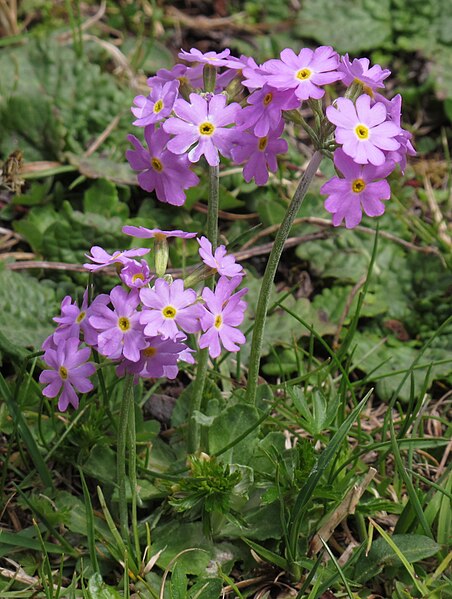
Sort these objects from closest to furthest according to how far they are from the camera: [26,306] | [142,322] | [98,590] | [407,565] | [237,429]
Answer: [142,322] → [98,590] → [407,565] → [237,429] → [26,306]

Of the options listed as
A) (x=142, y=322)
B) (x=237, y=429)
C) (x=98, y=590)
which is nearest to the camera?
(x=142, y=322)

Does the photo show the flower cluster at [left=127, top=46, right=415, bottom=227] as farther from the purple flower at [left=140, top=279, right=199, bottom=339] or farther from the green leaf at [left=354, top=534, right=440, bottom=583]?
the green leaf at [left=354, top=534, right=440, bottom=583]

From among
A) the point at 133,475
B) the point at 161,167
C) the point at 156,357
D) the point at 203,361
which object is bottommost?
the point at 133,475

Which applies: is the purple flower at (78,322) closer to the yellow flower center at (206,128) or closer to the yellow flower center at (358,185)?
the yellow flower center at (206,128)

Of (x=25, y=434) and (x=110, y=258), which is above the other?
(x=110, y=258)

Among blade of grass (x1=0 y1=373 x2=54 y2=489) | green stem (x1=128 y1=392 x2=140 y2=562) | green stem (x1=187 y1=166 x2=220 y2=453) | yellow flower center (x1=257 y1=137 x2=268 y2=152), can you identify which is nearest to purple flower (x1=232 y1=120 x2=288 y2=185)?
yellow flower center (x1=257 y1=137 x2=268 y2=152)

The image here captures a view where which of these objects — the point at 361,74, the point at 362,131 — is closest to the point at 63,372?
the point at 362,131

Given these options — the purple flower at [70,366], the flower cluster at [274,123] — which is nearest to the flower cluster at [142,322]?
the purple flower at [70,366]

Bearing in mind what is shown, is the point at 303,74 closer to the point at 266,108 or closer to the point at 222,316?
the point at 266,108
